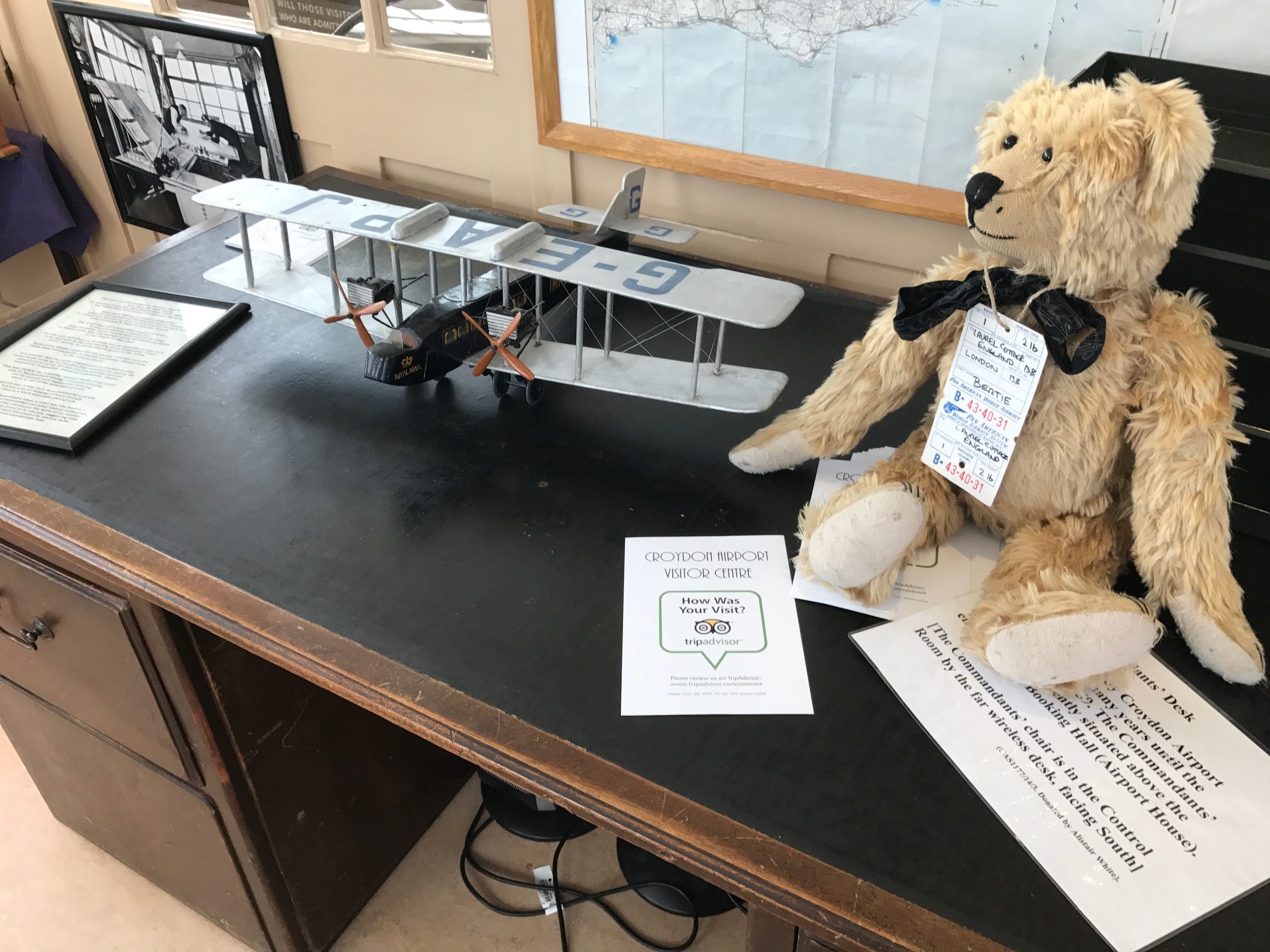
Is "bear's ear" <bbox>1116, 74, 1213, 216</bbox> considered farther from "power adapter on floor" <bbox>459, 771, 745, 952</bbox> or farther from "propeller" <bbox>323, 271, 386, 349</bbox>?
"power adapter on floor" <bbox>459, 771, 745, 952</bbox>

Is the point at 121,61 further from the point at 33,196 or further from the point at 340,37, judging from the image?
the point at 340,37

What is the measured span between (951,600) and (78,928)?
134cm

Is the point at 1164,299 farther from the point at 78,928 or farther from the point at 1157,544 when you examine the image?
the point at 78,928

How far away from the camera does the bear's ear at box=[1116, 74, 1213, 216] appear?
2.03ft

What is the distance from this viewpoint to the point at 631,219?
119 centimetres

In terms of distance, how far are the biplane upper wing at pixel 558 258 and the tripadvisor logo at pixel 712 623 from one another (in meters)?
0.26

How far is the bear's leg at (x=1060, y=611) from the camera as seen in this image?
65 cm

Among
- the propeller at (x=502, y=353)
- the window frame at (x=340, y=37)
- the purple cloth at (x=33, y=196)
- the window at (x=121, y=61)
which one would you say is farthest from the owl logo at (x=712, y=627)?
the purple cloth at (x=33, y=196)

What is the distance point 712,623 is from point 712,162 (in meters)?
0.71

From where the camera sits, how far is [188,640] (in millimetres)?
896

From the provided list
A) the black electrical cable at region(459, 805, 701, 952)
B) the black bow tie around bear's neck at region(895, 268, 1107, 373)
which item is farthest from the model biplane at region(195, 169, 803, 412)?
the black electrical cable at region(459, 805, 701, 952)

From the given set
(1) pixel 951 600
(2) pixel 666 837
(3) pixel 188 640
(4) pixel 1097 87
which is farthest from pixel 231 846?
(4) pixel 1097 87

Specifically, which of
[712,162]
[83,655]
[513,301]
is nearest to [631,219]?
[712,162]

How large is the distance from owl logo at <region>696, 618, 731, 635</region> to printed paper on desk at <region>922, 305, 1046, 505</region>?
0.78ft
